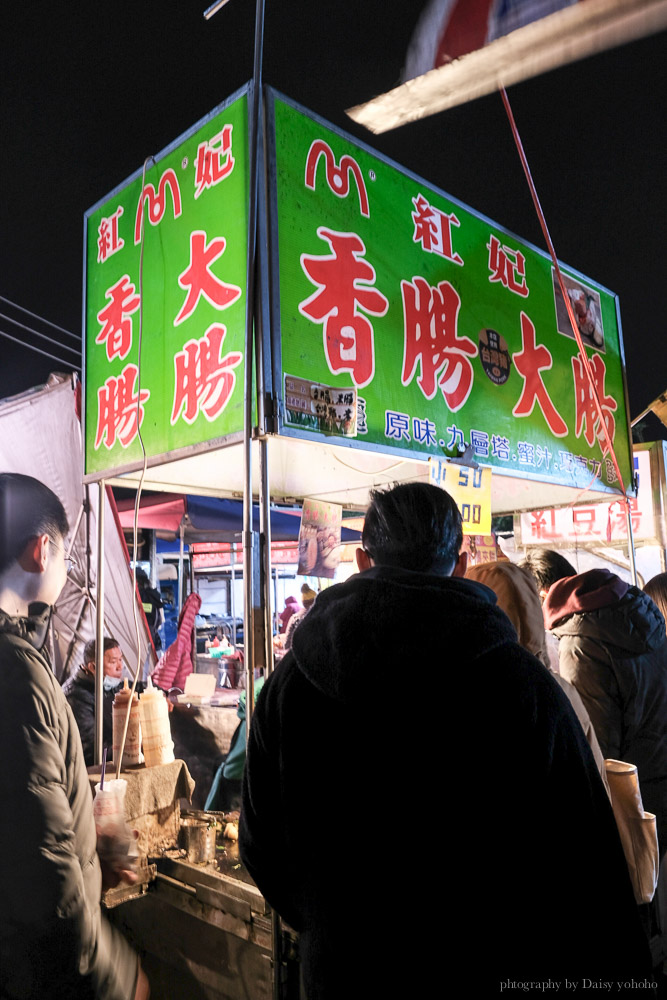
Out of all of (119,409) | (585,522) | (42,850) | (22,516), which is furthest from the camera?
(585,522)

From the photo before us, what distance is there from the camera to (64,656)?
221 inches

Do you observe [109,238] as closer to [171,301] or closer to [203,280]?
[171,301]

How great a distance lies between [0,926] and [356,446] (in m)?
2.10

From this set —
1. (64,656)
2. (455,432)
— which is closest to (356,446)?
(455,432)

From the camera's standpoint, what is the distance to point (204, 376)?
8.82ft

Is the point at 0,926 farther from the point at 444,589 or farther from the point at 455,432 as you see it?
the point at 455,432

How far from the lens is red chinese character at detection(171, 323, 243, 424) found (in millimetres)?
2568

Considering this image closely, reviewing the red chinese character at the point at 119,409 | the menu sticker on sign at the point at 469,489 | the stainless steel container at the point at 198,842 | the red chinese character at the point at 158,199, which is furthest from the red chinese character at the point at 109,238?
the stainless steel container at the point at 198,842

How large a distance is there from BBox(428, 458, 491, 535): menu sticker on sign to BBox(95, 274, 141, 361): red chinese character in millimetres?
1752

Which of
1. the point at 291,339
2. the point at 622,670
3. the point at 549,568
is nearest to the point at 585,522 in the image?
the point at 549,568

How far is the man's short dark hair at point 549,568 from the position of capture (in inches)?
135

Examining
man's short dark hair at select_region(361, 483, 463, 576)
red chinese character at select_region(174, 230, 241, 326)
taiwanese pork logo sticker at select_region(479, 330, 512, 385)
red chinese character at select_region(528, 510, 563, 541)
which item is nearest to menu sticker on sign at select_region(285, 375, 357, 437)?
red chinese character at select_region(174, 230, 241, 326)

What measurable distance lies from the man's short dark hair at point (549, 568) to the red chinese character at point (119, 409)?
2298 mm

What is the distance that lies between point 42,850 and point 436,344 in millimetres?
2910
